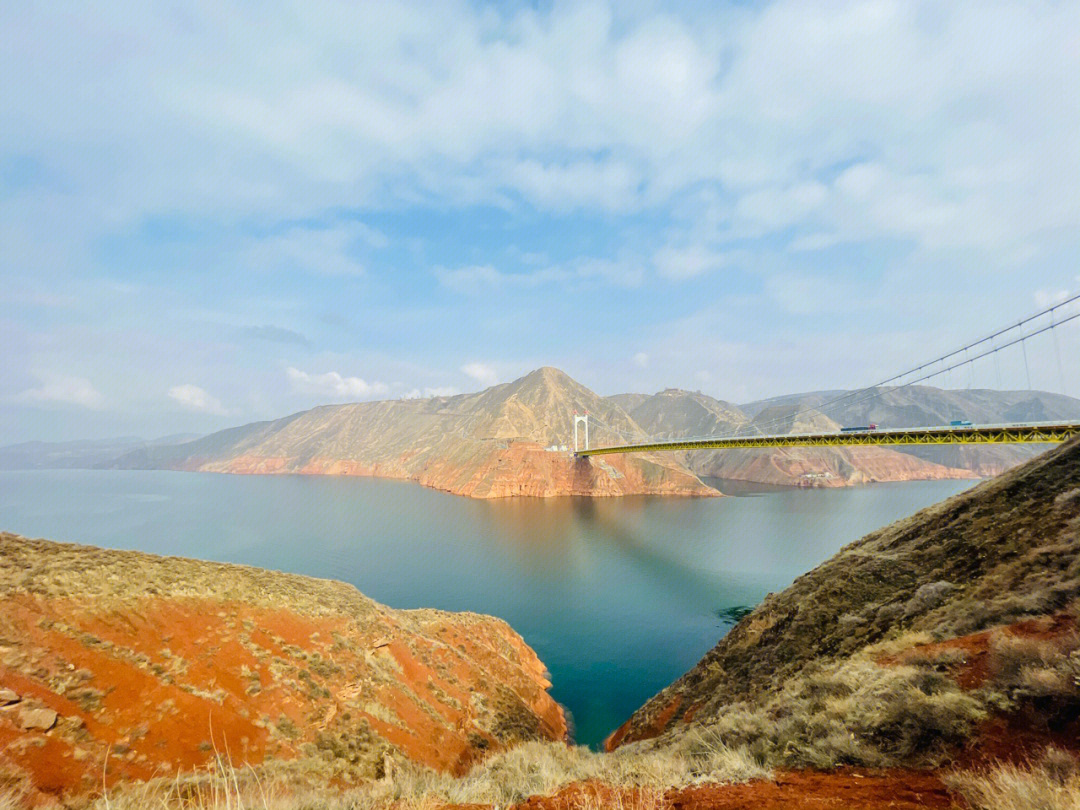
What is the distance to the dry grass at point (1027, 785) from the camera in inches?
141

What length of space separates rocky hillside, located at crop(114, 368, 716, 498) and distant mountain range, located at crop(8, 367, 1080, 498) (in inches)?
14.8

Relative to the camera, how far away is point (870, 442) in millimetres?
34688

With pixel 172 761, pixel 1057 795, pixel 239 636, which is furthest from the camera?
pixel 239 636

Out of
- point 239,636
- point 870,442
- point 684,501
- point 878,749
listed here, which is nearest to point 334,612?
point 239,636

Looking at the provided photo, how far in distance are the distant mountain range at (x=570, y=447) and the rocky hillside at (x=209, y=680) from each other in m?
68.8

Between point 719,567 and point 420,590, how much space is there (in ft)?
89.5

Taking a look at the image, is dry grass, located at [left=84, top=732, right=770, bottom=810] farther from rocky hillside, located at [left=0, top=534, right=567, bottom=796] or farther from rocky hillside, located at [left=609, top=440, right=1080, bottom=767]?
rocky hillside, located at [left=0, top=534, right=567, bottom=796]

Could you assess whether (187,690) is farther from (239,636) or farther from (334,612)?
(334,612)

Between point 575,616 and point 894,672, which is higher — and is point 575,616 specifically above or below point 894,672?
below

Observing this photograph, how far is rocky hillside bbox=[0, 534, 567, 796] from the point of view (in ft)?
27.8

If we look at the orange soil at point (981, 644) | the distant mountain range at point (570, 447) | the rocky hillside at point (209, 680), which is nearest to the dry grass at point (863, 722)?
the orange soil at point (981, 644)

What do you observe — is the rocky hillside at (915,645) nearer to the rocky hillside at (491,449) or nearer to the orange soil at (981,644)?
the orange soil at (981,644)

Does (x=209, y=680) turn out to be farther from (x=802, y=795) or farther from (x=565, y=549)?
(x=565, y=549)

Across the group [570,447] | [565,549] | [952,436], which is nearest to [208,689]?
[565,549]
